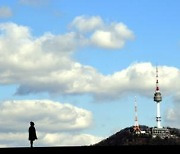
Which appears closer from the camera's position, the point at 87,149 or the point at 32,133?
the point at 87,149

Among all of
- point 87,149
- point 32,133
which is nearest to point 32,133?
point 32,133

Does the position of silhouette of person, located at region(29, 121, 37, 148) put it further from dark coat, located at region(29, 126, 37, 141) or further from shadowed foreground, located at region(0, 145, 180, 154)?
shadowed foreground, located at region(0, 145, 180, 154)

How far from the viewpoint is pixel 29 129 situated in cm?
3612

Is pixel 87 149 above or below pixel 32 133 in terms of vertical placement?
below

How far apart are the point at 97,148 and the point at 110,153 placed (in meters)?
0.68

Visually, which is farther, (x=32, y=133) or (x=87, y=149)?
(x=32, y=133)

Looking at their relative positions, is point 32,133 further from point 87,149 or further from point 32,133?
Answer: point 87,149

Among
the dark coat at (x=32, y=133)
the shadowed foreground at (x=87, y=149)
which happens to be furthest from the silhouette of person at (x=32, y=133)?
the shadowed foreground at (x=87, y=149)

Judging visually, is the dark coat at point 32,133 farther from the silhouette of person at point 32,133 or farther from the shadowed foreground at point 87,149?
the shadowed foreground at point 87,149

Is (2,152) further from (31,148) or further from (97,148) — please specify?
(97,148)

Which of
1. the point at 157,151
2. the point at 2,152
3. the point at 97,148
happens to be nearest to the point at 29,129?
the point at 2,152

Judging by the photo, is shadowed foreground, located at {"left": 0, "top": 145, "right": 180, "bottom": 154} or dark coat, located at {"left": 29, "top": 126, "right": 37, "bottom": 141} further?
dark coat, located at {"left": 29, "top": 126, "right": 37, "bottom": 141}

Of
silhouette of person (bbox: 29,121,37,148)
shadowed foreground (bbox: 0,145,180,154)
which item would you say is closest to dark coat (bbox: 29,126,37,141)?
silhouette of person (bbox: 29,121,37,148)

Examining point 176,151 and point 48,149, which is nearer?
point 176,151
